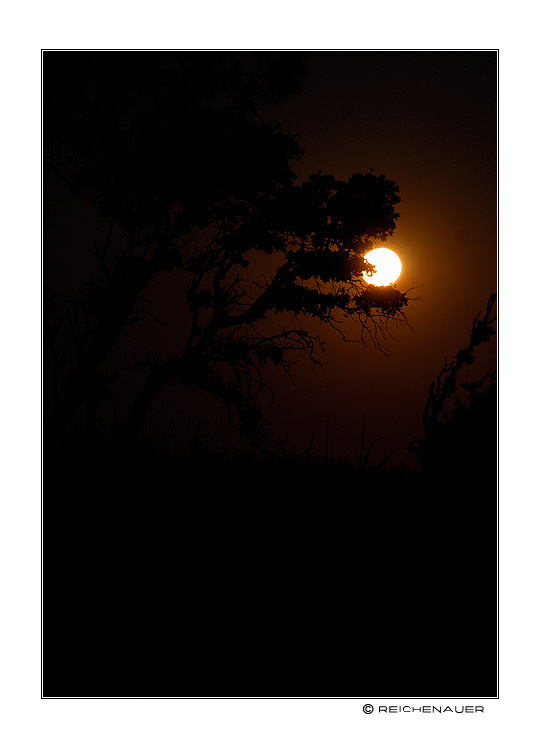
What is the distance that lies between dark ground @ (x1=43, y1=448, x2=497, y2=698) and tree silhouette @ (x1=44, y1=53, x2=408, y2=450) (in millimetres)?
209

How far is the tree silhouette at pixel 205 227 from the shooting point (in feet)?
5.79

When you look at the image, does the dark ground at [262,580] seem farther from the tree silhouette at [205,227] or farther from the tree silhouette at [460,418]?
the tree silhouette at [205,227]

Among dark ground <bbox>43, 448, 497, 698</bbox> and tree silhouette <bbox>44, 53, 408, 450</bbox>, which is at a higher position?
tree silhouette <bbox>44, 53, 408, 450</bbox>

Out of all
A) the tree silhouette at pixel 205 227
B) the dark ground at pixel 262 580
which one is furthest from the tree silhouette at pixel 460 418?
the tree silhouette at pixel 205 227

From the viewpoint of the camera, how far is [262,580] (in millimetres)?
1688

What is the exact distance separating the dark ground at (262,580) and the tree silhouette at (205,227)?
21cm

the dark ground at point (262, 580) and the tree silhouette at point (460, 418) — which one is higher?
the tree silhouette at point (460, 418)

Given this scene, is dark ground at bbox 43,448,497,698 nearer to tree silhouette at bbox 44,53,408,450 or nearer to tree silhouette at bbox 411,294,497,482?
tree silhouette at bbox 411,294,497,482

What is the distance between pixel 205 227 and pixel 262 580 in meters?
1.03

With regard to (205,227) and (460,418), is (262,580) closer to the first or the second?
(460,418)

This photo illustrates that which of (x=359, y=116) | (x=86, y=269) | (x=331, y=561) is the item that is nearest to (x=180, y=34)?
(x=359, y=116)

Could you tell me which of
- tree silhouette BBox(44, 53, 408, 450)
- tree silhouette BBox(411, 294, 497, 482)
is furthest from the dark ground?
tree silhouette BBox(44, 53, 408, 450)

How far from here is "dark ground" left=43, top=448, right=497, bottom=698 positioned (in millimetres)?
1588

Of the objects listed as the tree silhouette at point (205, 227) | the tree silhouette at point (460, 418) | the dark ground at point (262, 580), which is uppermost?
the tree silhouette at point (205, 227)
